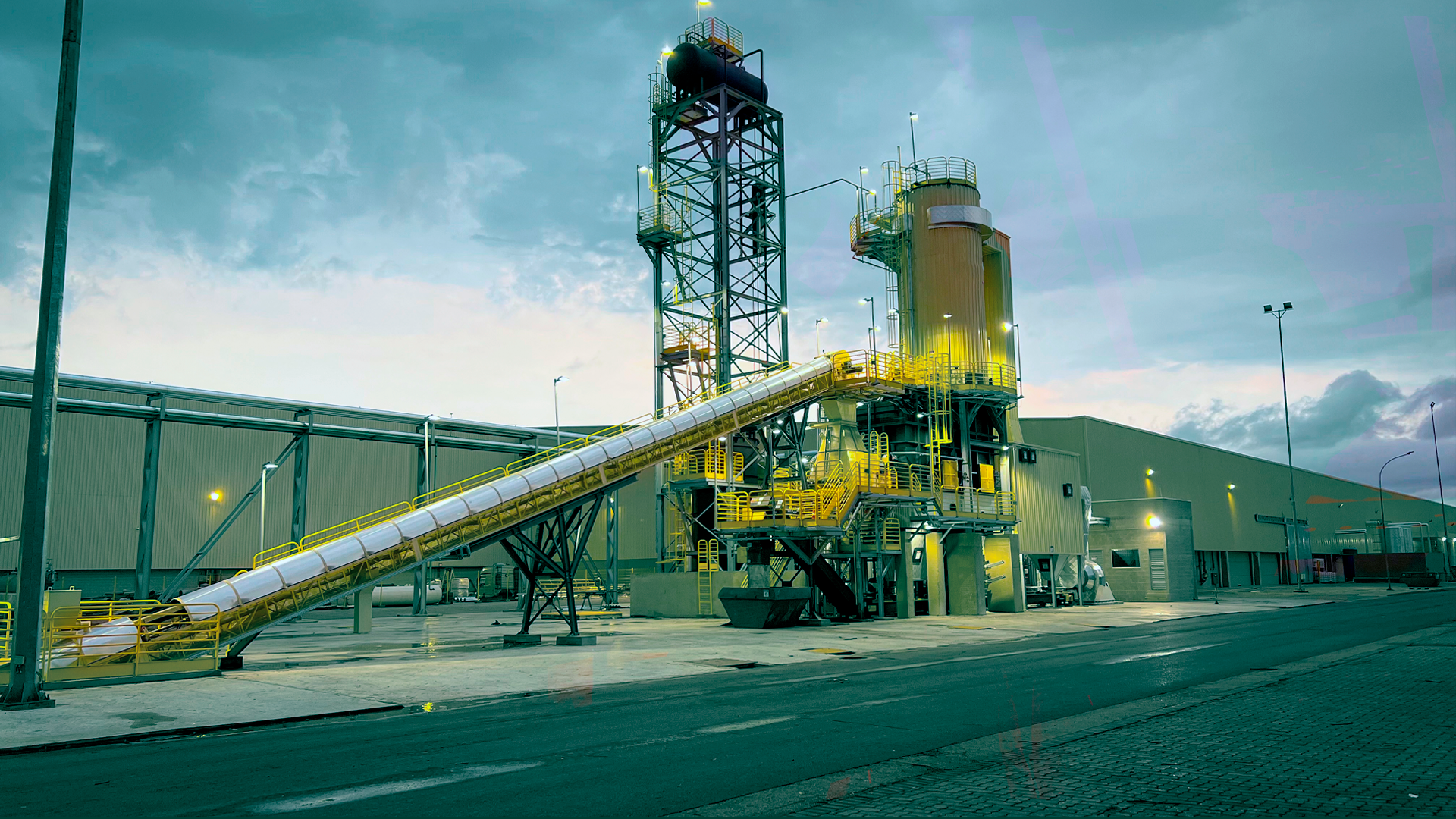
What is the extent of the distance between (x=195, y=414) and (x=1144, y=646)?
35.3m

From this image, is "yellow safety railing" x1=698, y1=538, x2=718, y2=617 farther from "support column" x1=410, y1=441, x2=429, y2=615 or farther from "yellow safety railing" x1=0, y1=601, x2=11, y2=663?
"yellow safety railing" x1=0, y1=601, x2=11, y2=663

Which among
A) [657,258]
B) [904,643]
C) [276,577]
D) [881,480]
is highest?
[657,258]

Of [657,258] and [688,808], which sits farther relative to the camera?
[657,258]

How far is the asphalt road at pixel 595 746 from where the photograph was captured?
8.43 metres

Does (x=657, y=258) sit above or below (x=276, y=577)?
above

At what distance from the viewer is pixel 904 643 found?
2720cm

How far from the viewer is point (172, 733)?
12773 millimetres

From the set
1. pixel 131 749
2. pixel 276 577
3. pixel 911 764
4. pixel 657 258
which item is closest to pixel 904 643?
pixel 276 577

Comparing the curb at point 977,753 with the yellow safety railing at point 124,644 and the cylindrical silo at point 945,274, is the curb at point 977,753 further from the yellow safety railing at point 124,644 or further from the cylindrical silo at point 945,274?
the cylindrical silo at point 945,274

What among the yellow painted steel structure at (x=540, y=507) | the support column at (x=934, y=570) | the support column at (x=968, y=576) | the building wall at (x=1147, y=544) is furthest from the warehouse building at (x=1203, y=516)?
the support column at (x=934, y=570)

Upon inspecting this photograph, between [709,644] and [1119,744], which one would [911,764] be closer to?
[1119,744]

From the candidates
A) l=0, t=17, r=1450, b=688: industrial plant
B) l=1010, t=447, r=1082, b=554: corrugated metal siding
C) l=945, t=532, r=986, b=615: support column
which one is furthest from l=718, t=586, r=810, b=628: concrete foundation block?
l=1010, t=447, r=1082, b=554: corrugated metal siding

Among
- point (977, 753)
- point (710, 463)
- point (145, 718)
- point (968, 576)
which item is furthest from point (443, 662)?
point (968, 576)

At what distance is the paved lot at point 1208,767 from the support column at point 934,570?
2732 cm
